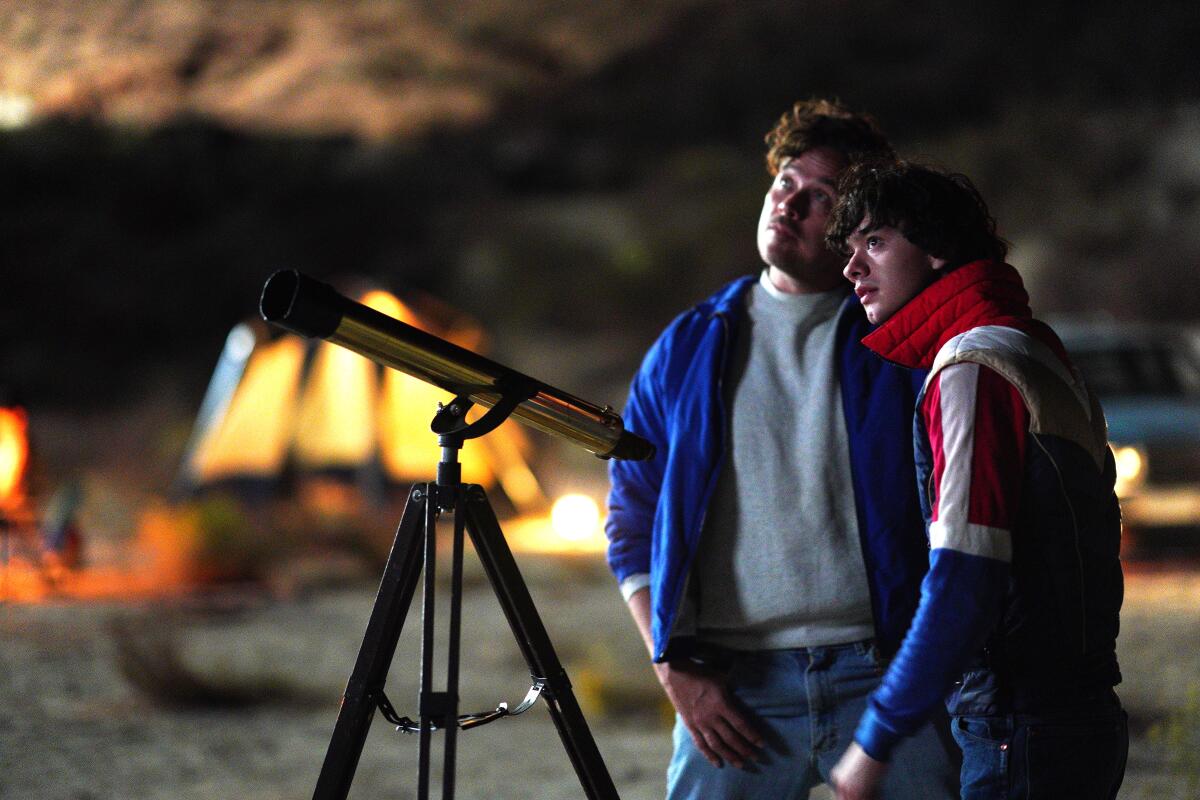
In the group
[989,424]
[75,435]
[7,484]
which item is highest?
[75,435]

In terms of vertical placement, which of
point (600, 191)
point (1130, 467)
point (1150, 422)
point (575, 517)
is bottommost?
point (1130, 467)

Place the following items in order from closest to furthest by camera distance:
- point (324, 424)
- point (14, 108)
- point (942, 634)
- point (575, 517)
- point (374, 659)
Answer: point (942, 634) < point (374, 659) < point (14, 108) < point (575, 517) < point (324, 424)

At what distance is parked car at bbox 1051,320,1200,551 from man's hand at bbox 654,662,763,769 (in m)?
6.08

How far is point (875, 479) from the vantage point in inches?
68.0

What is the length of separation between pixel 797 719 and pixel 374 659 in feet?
1.91

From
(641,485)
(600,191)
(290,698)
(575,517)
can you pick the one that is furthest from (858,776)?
(600,191)

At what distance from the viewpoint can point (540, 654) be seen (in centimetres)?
163

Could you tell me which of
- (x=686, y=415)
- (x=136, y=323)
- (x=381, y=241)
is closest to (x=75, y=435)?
(x=136, y=323)

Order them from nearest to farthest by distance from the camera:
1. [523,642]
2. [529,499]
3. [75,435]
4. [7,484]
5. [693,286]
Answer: [523,642] < [7,484] < [529,499] < [75,435] < [693,286]

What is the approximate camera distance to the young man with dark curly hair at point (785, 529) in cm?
172

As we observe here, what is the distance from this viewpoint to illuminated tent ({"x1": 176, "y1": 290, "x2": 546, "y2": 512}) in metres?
9.73

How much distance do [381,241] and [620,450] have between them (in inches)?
896

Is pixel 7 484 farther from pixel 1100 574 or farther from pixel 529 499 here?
pixel 1100 574

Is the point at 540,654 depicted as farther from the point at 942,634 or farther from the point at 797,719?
the point at 942,634
